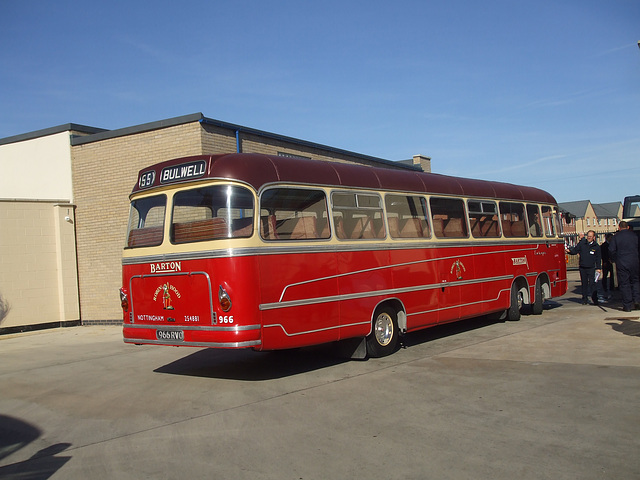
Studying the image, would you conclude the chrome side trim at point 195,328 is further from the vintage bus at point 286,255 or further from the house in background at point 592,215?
the house in background at point 592,215

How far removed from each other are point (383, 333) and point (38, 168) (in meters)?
12.8

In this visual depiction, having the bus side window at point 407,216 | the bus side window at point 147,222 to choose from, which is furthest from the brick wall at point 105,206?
the bus side window at point 407,216

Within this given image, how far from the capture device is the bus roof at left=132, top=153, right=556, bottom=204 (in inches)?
313

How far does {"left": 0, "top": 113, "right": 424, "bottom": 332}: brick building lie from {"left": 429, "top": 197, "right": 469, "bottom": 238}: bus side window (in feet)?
20.2

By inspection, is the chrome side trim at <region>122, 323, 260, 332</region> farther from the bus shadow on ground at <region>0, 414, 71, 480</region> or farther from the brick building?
the brick building

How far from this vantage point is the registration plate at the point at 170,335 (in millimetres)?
8078

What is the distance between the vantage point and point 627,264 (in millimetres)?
13000

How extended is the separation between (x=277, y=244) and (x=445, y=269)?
4.22 metres

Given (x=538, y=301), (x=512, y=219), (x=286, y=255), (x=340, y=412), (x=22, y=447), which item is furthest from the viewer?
(x=538, y=301)

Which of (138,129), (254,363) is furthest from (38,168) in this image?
(254,363)

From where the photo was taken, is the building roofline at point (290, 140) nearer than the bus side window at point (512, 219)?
No

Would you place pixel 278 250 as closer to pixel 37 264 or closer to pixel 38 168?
pixel 37 264

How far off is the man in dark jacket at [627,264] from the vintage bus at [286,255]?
13.6 feet

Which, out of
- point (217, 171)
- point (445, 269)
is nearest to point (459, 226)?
point (445, 269)
